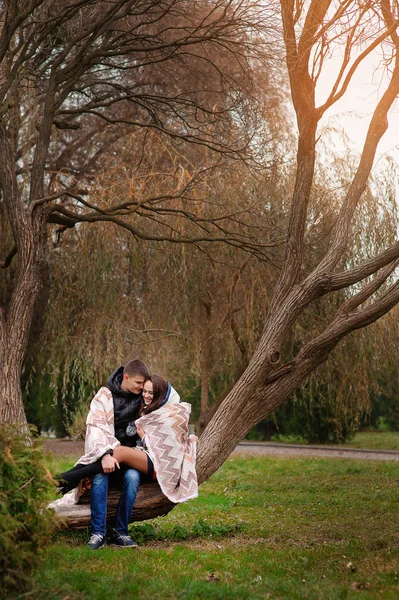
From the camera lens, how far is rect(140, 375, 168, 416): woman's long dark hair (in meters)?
6.17

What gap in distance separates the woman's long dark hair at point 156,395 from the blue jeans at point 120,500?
1.59ft

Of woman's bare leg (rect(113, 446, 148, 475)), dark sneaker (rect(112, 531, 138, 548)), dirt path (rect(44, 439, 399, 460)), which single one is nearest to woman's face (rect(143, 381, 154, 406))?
woman's bare leg (rect(113, 446, 148, 475))

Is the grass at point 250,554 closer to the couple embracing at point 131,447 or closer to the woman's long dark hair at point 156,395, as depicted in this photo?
the couple embracing at point 131,447

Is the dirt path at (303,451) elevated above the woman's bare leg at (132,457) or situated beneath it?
situated beneath

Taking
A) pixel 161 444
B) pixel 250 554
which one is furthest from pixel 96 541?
pixel 250 554

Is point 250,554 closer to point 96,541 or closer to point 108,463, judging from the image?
point 96,541

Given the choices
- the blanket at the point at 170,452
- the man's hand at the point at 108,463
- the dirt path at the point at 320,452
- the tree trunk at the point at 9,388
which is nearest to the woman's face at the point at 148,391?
the blanket at the point at 170,452

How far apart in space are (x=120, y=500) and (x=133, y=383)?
90 centimetres

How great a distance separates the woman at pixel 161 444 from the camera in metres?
6.10

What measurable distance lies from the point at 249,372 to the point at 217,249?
4.70m

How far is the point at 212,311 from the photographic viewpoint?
43.3 ft

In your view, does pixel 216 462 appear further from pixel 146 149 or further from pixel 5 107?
pixel 146 149

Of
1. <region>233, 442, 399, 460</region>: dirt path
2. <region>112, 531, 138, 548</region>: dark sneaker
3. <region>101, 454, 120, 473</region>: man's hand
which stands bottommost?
<region>112, 531, 138, 548</region>: dark sneaker

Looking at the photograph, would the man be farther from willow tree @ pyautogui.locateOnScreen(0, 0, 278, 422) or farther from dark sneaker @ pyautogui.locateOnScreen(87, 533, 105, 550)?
willow tree @ pyautogui.locateOnScreen(0, 0, 278, 422)
